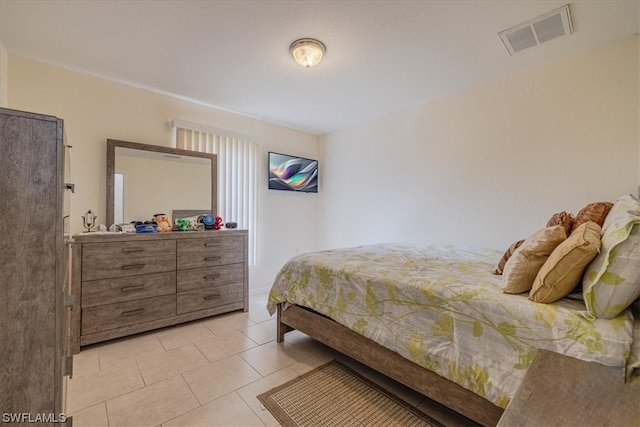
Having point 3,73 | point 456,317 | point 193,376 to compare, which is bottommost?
point 193,376

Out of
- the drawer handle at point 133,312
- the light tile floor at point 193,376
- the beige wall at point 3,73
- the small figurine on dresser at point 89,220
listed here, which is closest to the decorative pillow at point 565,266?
the light tile floor at point 193,376

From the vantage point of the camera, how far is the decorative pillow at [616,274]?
1.02m

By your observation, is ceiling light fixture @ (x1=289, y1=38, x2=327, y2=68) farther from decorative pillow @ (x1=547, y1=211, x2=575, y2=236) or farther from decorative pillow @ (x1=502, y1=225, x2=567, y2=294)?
decorative pillow @ (x1=547, y1=211, x2=575, y2=236)

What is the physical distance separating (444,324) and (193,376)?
5.53ft

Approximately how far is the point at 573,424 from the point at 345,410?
1236 millimetres

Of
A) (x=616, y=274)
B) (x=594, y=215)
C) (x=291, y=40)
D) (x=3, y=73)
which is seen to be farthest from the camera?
(x=3, y=73)

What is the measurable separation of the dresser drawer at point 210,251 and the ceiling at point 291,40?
1.61m

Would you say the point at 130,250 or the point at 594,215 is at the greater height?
the point at 594,215

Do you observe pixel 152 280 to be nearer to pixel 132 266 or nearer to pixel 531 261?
pixel 132 266

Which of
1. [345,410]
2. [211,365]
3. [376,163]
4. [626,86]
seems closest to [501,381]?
[345,410]

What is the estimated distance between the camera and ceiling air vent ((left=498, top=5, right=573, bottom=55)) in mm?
1829

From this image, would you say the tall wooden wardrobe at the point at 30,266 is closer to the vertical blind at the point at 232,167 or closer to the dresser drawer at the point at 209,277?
the dresser drawer at the point at 209,277

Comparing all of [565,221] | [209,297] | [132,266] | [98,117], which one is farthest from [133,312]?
[565,221]

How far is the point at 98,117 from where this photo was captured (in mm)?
2662
